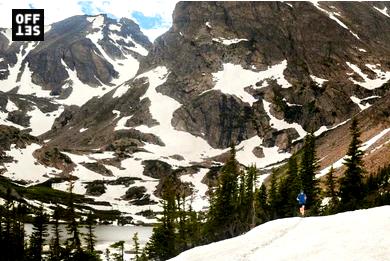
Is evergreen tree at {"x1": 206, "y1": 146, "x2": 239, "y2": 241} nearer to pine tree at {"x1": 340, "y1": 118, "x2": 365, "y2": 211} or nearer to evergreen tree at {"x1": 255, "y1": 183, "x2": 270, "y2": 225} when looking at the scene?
evergreen tree at {"x1": 255, "y1": 183, "x2": 270, "y2": 225}

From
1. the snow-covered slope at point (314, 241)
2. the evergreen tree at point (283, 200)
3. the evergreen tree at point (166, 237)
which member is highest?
the evergreen tree at point (283, 200)

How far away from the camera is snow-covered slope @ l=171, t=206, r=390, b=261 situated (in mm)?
17328

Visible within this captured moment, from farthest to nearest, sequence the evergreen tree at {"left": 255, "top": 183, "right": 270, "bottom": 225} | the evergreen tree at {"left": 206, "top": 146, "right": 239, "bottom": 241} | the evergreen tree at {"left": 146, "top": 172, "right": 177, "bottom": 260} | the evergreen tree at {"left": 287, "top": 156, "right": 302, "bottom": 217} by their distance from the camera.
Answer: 1. the evergreen tree at {"left": 255, "top": 183, "right": 270, "bottom": 225}
2. the evergreen tree at {"left": 206, "top": 146, "right": 239, "bottom": 241}
3. the evergreen tree at {"left": 146, "top": 172, "right": 177, "bottom": 260}
4. the evergreen tree at {"left": 287, "top": 156, "right": 302, "bottom": 217}

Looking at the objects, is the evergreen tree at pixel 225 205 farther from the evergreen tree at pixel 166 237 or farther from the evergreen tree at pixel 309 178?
the evergreen tree at pixel 309 178

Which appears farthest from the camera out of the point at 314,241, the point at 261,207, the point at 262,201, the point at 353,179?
the point at 262,201

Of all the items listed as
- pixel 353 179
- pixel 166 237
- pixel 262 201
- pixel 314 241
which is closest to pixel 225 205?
pixel 166 237

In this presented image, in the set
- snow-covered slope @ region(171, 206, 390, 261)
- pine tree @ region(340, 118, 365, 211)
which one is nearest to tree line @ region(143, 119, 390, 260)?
pine tree @ region(340, 118, 365, 211)

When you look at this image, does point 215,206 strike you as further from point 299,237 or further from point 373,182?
point 299,237

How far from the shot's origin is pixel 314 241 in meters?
19.8

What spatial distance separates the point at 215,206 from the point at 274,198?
12.1 m

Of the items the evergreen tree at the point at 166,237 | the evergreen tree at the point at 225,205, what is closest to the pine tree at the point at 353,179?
the evergreen tree at the point at 225,205

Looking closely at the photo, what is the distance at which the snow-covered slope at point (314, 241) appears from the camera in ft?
56.9

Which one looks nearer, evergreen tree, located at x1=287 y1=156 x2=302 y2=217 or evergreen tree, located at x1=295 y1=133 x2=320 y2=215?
evergreen tree, located at x1=295 y1=133 x2=320 y2=215

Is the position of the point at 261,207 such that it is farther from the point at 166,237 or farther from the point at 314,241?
the point at 314,241
